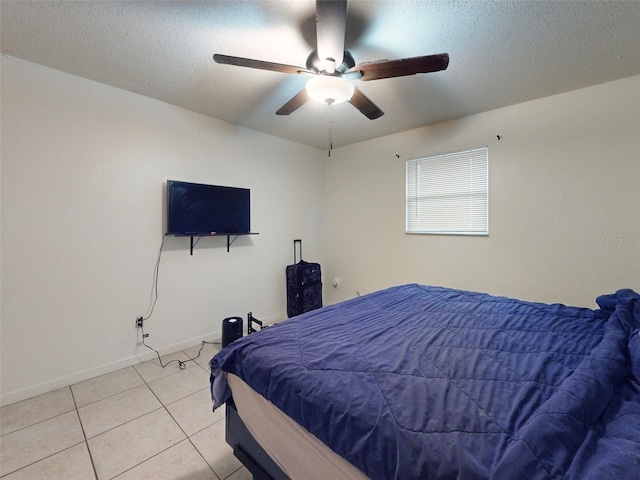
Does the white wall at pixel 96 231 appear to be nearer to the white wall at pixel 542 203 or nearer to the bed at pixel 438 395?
the bed at pixel 438 395

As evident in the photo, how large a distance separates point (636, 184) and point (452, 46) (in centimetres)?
189

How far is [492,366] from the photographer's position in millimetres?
1148

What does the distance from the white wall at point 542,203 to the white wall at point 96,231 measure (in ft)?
6.86

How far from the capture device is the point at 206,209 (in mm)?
2891

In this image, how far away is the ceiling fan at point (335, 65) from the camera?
54.0 inches

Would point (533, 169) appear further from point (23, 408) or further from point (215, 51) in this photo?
point (23, 408)

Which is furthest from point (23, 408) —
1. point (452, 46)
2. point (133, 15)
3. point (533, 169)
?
point (533, 169)

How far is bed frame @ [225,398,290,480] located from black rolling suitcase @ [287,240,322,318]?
2287 mm

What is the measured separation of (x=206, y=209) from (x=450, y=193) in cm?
274

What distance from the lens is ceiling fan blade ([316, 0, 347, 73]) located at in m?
1.21

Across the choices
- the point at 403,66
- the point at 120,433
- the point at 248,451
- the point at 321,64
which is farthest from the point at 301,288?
the point at 403,66

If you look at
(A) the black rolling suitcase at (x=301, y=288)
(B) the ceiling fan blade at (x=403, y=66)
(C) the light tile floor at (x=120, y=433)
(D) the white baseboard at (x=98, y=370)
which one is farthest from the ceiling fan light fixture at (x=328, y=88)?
(D) the white baseboard at (x=98, y=370)

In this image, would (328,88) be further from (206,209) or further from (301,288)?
(301,288)

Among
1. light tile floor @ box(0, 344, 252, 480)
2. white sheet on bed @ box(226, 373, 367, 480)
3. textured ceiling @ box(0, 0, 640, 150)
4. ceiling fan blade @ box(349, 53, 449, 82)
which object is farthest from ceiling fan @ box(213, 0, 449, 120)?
light tile floor @ box(0, 344, 252, 480)
